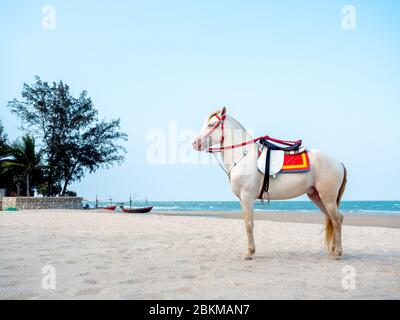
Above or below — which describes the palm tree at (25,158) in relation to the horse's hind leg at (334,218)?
above

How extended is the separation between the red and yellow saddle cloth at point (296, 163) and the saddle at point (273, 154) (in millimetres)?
33

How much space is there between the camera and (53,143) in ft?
101

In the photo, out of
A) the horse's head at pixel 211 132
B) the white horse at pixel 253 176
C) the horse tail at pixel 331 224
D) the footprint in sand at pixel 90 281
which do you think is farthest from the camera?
the horse tail at pixel 331 224

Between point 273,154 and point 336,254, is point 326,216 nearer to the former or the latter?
point 336,254

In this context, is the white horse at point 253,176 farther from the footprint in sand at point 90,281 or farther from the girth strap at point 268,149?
the footprint in sand at point 90,281

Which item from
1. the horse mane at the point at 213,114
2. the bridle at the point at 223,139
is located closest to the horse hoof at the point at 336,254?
the bridle at the point at 223,139

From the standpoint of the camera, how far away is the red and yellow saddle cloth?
583 centimetres

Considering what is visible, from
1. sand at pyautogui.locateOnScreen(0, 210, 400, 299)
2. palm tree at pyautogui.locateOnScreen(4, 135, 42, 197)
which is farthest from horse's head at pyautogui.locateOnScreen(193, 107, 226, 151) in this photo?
palm tree at pyautogui.locateOnScreen(4, 135, 42, 197)

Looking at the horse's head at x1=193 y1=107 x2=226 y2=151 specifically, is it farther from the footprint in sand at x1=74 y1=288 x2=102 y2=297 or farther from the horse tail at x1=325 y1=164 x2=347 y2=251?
the footprint in sand at x1=74 y1=288 x2=102 y2=297

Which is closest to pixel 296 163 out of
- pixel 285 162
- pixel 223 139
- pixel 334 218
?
pixel 285 162

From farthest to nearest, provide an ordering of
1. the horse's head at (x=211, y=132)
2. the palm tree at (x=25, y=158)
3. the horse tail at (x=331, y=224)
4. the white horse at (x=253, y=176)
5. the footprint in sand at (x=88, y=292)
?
the palm tree at (x=25, y=158)
the horse tail at (x=331, y=224)
the horse's head at (x=211, y=132)
the white horse at (x=253, y=176)
the footprint in sand at (x=88, y=292)

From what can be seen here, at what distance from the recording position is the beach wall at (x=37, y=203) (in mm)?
Answer: 24500
